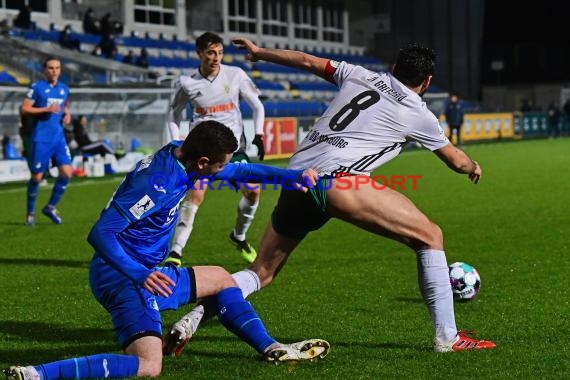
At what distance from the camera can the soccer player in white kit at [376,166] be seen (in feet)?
18.0

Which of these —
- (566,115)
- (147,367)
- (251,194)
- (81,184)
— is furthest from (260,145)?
(566,115)

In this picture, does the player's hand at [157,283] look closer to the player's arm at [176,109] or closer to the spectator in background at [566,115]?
the player's arm at [176,109]

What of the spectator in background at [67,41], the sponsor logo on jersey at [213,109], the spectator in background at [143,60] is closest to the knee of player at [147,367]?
the sponsor logo on jersey at [213,109]

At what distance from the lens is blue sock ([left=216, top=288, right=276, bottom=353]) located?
5168 mm

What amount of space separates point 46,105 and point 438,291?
859 centimetres

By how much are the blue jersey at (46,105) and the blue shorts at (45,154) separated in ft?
0.22

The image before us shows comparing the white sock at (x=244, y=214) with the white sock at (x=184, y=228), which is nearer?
the white sock at (x=184, y=228)

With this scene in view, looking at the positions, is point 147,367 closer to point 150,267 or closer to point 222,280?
point 150,267

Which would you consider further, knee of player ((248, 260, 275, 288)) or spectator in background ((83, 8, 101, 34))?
spectator in background ((83, 8, 101, 34))

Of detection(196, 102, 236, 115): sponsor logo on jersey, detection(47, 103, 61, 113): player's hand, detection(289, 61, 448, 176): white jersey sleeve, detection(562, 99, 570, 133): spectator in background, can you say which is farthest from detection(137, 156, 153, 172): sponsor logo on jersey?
detection(562, 99, 570, 133): spectator in background

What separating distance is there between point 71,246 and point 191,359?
5.79m

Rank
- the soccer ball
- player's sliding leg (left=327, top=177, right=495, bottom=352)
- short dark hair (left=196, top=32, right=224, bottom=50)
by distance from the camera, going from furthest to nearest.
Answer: short dark hair (left=196, top=32, right=224, bottom=50) < the soccer ball < player's sliding leg (left=327, top=177, right=495, bottom=352)

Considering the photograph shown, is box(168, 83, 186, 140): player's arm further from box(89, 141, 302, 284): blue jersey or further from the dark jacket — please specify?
the dark jacket

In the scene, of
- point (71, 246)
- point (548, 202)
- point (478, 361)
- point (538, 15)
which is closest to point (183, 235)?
point (71, 246)
